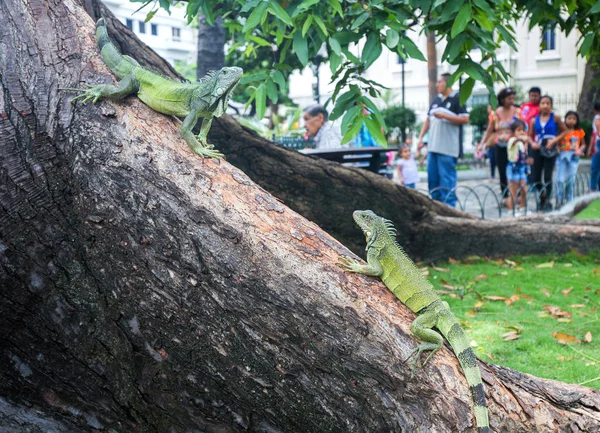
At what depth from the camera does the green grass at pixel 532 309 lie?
180 inches

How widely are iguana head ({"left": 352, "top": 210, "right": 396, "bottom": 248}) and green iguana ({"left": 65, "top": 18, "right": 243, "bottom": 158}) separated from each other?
104cm

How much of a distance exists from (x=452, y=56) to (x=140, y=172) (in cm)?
233

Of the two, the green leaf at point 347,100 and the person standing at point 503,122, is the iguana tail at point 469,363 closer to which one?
the green leaf at point 347,100

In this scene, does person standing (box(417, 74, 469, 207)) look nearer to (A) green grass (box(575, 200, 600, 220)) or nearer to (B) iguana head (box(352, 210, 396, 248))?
(A) green grass (box(575, 200, 600, 220))

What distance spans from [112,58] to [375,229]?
1.76 metres

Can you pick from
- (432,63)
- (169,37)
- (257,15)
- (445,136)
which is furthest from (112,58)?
(169,37)

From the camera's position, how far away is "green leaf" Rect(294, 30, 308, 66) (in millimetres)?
3922

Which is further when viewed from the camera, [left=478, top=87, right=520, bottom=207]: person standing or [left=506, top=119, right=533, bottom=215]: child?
[left=478, top=87, right=520, bottom=207]: person standing

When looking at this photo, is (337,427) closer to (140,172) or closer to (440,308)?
(440,308)

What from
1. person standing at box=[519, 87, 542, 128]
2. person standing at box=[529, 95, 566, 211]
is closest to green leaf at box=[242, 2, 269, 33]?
person standing at box=[529, 95, 566, 211]

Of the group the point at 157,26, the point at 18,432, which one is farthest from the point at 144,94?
the point at 157,26

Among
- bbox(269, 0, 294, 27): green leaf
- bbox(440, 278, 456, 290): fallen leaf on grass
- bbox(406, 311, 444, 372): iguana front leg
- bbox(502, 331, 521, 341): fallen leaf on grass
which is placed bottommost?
bbox(440, 278, 456, 290): fallen leaf on grass

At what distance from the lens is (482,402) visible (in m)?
2.64

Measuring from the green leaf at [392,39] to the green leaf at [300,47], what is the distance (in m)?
0.52
